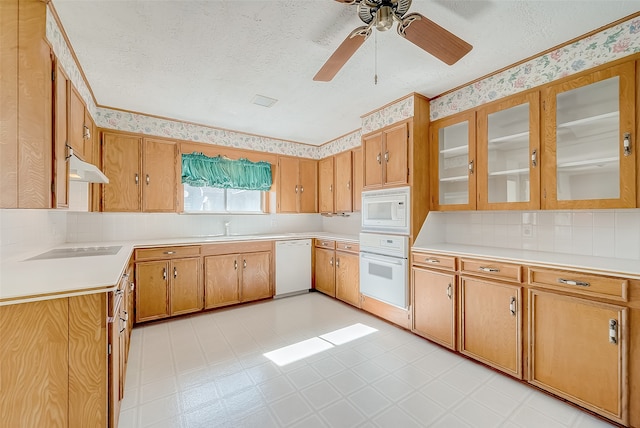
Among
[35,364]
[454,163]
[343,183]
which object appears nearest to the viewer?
[35,364]

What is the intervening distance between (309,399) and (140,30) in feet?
9.13

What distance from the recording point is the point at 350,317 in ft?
10.8

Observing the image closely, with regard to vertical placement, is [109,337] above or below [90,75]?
below

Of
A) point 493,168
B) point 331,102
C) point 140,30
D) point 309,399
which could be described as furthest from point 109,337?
point 493,168

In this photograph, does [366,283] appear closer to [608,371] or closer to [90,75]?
[608,371]

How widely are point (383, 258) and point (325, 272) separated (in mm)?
1307

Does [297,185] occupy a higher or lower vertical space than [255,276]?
higher

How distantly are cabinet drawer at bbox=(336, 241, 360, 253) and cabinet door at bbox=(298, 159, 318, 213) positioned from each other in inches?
45.0

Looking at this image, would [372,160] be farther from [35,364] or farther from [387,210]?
[35,364]

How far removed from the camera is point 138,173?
11.0 feet

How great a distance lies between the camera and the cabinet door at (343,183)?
4113mm

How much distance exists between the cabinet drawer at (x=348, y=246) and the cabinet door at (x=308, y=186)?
114cm

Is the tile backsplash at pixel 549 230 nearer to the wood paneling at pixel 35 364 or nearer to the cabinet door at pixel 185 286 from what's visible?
the cabinet door at pixel 185 286

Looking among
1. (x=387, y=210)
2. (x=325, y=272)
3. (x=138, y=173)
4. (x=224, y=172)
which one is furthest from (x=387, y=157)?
(x=138, y=173)
